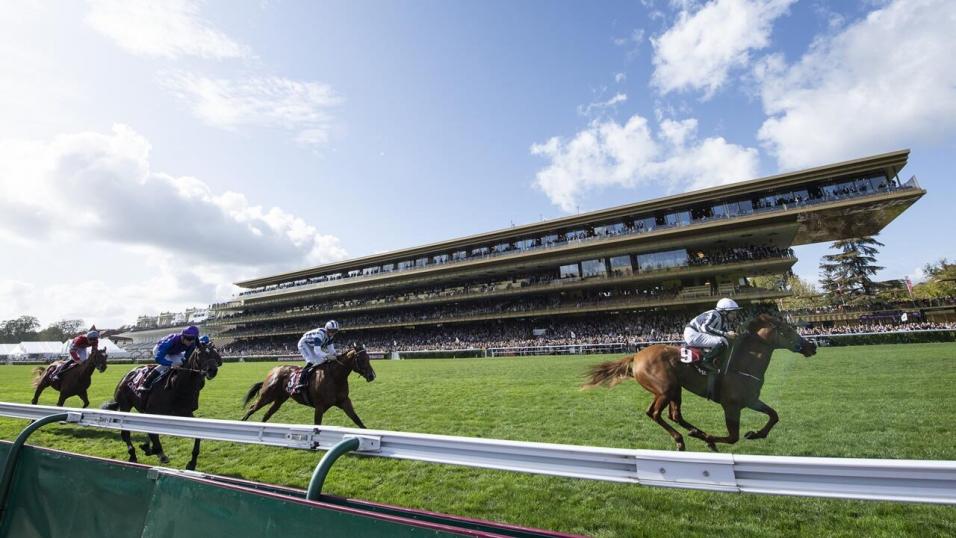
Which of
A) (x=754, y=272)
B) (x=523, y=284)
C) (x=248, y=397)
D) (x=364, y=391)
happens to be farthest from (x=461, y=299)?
(x=248, y=397)

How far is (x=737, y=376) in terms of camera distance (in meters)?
4.60

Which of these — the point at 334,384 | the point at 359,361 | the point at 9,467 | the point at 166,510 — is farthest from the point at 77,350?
the point at 166,510

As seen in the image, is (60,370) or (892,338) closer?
(60,370)

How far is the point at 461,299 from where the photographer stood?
135 feet

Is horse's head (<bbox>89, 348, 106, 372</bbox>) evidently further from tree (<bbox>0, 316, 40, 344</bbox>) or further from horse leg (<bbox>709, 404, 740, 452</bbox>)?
tree (<bbox>0, 316, 40, 344</bbox>)

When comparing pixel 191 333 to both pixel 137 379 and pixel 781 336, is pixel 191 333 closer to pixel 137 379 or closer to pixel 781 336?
pixel 137 379

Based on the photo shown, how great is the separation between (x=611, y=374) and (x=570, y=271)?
1184 inches

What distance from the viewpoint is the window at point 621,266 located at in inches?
1261

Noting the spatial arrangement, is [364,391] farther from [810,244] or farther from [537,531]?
[810,244]

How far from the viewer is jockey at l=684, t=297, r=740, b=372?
15.7 ft

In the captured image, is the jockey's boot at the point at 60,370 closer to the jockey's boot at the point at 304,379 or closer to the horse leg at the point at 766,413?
the jockey's boot at the point at 304,379

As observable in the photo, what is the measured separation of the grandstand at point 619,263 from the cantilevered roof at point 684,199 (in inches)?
3.8

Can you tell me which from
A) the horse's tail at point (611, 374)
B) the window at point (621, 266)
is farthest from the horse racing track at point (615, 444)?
the window at point (621, 266)

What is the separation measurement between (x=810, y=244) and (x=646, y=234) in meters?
14.3
